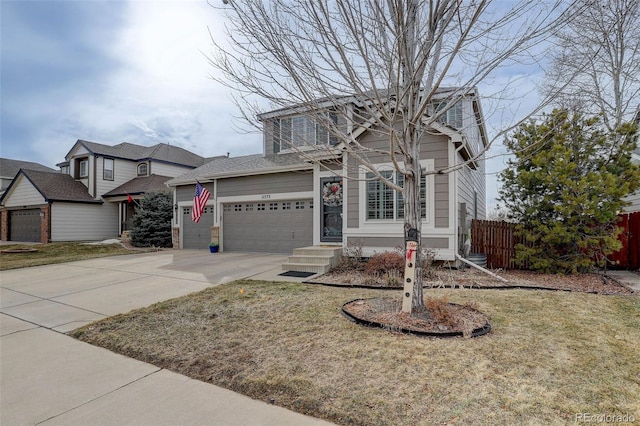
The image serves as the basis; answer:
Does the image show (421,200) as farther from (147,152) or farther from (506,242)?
(147,152)

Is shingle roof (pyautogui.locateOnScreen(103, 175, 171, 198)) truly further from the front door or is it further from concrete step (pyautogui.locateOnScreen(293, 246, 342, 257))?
concrete step (pyautogui.locateOnScreen(293, 246, 342, 257))

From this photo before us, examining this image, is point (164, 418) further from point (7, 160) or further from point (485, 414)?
point (7, 160)

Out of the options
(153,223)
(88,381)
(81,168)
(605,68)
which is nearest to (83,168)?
(81,168)

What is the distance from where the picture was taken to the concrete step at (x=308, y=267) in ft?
27.3

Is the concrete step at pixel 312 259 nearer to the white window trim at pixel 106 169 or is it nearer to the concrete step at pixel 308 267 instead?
the concrete step at pixel 308 267

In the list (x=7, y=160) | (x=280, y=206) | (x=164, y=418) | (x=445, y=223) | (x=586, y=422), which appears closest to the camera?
(x=586, y=422)

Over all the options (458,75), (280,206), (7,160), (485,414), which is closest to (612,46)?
(458,75)

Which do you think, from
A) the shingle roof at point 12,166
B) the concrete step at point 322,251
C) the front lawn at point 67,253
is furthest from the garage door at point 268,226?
the shingle roof at point 12,166

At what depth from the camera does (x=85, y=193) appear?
21.4 metres

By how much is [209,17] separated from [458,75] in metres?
3.82

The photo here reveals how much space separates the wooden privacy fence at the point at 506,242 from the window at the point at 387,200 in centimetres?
184

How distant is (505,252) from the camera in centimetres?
902

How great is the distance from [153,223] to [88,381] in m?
15.0

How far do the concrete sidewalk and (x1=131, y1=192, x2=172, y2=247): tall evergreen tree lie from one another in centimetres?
1022
